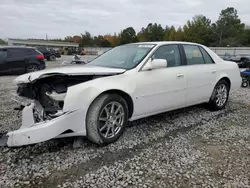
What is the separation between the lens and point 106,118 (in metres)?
3.13

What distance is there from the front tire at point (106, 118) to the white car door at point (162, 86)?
28cm

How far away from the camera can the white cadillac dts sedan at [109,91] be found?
2711 mm

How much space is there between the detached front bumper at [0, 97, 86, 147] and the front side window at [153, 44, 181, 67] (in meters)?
1.77

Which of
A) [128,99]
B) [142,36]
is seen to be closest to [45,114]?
[128,99]

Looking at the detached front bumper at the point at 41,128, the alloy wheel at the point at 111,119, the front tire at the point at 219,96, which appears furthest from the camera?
the front tire at the point at 219,96

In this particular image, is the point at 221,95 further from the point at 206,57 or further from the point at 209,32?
the point at 209,32

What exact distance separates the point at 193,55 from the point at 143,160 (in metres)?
2.55

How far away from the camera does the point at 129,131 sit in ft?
12.2

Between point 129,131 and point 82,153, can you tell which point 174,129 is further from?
point 82,153

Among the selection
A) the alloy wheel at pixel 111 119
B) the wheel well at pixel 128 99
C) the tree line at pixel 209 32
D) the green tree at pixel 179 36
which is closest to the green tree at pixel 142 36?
the tree line at pixel 209 32

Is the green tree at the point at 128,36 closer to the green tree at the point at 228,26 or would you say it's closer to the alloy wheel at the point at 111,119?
the green tree at the point at 228,26

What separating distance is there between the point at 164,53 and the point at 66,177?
2.57 m

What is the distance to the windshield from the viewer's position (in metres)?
3.62

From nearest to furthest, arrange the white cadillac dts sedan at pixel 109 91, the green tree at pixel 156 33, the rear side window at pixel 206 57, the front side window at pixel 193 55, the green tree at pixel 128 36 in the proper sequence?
the white cadillac dts sedan at pixel 109 91 → the front side window at pixel 193 55 → the rear side window at pixel 206 57 → the green tree at pixel 156 33 → the green tree at pixel 128 36
